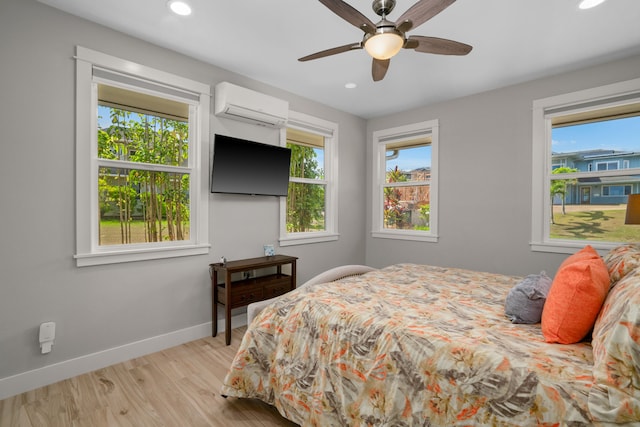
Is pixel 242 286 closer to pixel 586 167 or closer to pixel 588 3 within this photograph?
pixel 588 3

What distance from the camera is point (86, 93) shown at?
241cm

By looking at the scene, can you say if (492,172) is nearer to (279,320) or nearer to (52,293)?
(279,320)

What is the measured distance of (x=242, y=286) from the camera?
3.06 metres

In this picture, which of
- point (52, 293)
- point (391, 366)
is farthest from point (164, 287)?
point (391, 366)

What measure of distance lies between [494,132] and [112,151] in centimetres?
394

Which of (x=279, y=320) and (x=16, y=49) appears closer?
(x=279, y=320)

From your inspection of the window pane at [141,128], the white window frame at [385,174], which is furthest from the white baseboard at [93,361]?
the white window frame at [385,174]

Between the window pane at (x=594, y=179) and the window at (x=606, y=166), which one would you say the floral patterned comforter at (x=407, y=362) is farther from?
the window at (x=606, y=166)

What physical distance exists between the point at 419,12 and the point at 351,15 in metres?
0.37

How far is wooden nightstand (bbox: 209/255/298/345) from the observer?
A: 2.92 meters

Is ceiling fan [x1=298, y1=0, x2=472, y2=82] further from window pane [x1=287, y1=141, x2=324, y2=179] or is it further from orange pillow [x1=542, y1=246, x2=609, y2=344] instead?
window pane [x1=287, y1=141, x2=324, y2=179]

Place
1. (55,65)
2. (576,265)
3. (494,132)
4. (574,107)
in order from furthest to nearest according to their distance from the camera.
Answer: (494,132) → (574,107) → (55,65) → (576,265)

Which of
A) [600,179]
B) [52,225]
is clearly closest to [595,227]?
[600,179]

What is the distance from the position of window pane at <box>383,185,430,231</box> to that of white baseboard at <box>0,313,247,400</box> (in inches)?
112
